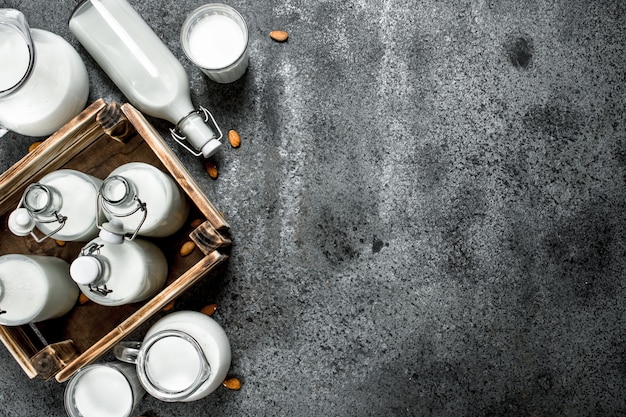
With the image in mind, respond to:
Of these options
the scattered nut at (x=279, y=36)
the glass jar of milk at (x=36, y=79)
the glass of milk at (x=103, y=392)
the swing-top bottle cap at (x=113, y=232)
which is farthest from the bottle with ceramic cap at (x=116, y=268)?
the scattered nut at (x=279, y=36)

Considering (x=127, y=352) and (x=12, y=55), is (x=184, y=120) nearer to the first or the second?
(x=12, y=55)

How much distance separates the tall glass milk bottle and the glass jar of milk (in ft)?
0.19

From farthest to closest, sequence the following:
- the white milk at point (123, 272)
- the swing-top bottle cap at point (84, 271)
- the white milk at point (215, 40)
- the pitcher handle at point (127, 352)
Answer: the white milk at point (215, 40), the pitcher handle at point (127, 352), the white milk at point (123, 272), the swing-top bottle cap at point (84, 271)

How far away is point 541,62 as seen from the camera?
1.10 meters

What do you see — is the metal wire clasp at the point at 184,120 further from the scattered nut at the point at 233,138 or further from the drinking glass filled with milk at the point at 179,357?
the drinking glass filled with milk at the point at 179,357

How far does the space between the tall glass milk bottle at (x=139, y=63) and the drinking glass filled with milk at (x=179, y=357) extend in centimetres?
30

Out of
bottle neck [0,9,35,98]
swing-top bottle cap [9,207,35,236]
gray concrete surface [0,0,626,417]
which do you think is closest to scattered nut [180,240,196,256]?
gray concrete surface [0,0,626,417]

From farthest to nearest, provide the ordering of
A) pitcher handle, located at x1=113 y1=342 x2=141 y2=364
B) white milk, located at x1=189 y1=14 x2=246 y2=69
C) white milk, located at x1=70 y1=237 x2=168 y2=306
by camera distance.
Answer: white milk, located at x1=189 y1=14 x2=246 y2=69
pitcher handle, located at x1=113 y1=342 x2=141 y2=364
white milk, located at x1=70 y1=237 x2=168 y2=306

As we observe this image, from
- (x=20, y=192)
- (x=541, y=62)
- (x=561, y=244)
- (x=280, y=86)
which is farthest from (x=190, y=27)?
(x=561, y=244)

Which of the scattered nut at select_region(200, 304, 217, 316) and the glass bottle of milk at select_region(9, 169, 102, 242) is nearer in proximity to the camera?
the glass bottle of milk at select_region(9, 169, 102, 242)

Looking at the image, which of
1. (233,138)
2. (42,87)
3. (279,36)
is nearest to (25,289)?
(42,87)

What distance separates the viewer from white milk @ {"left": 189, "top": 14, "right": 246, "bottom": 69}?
102 centimetres

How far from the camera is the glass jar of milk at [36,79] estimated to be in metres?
0.84

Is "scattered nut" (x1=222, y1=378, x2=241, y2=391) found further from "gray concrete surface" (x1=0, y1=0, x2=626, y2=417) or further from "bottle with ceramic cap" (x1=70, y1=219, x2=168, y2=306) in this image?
"bottle with ceramic cap" (x1=70, y1=219, x2=168, y2=306)
